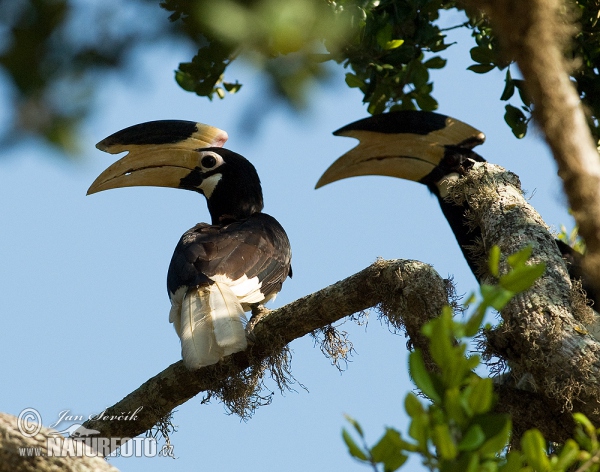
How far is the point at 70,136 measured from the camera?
5.90 ft

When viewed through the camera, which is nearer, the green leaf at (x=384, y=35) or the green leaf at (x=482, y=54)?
the green leaf at (x=384, y=35)

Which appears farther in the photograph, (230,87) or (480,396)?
(230,87)

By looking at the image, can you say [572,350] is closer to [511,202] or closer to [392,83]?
[511,202]

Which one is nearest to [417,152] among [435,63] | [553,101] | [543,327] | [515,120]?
[435,63]

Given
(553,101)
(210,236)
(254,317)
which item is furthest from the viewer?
(210,236)

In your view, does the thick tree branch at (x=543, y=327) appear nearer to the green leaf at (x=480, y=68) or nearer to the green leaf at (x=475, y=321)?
the green leaf at (x=480, y=68)

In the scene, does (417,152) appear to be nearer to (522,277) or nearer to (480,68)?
(480,68)

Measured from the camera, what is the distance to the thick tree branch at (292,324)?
154 inches

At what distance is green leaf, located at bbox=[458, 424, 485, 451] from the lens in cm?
169

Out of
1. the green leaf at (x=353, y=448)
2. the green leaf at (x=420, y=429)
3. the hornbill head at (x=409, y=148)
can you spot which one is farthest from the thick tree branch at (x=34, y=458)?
the hornbill head at (x=409, y=148)

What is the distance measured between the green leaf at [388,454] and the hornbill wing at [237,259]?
2.92m

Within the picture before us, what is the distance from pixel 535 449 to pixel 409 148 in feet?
12.3

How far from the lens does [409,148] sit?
5.46 meters

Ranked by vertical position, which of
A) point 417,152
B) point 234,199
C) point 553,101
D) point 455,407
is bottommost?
point 455,407
